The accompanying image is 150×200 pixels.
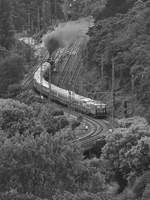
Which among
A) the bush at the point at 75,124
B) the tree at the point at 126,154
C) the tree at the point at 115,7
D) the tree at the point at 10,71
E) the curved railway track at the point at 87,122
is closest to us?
the tree at the point at 126,154

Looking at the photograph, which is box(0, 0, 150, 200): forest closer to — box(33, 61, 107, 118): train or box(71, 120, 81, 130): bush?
box(71, 120, 81, 130): bush

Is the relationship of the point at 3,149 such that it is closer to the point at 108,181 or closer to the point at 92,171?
the point at 92,171

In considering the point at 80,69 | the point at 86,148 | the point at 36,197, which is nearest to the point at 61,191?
the point at 36,197

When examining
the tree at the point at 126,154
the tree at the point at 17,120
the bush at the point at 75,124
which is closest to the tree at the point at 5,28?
the bush at the point at 75,124

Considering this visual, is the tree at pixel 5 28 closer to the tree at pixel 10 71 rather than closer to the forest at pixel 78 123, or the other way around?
the forest at pixel 78 123

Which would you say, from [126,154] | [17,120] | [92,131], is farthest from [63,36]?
[126,154]

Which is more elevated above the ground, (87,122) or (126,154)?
(126,154)

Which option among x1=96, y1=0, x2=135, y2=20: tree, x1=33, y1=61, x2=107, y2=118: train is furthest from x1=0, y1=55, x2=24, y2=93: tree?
x1=96, y1=0, x2=135, y2=20: tree

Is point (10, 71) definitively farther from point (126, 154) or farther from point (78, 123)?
point (126, 154)

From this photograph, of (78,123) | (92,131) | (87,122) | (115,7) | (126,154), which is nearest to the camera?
(126,154)
